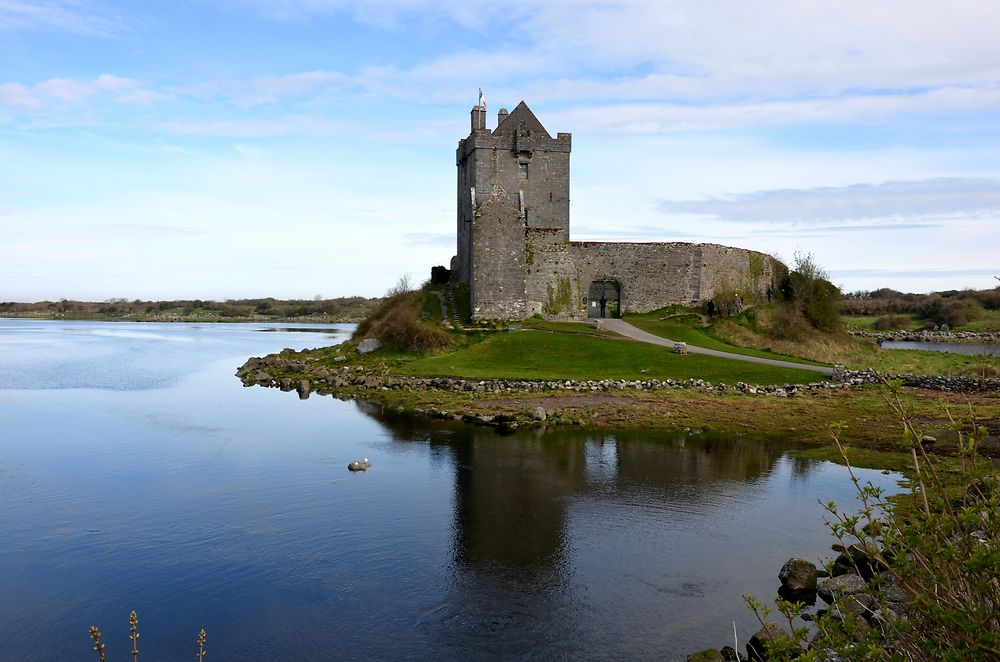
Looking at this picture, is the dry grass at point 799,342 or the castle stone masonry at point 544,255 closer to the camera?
the dry grass at point 799,342

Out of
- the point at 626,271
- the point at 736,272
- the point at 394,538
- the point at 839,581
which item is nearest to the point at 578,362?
the point at 626,271

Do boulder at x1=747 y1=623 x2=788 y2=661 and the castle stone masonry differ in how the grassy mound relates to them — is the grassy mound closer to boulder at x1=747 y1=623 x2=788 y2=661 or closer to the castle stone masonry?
the castle stone masonry

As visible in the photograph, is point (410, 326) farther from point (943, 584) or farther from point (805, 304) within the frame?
point (943, 584)

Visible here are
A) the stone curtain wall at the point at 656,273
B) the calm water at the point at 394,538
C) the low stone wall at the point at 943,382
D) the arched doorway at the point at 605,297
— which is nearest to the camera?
the calm water at the point at 394,538

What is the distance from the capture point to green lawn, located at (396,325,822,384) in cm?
3456

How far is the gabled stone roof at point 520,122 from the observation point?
49.4 m

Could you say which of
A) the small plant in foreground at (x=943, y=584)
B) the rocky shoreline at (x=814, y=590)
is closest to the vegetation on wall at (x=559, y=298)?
the rocky shoreline at (x=814, y=590)

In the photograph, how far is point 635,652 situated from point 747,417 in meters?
18.6

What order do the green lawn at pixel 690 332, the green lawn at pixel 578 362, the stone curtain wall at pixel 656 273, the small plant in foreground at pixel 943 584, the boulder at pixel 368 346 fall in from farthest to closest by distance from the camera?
the stone curtain wall at pixel 656 273 → the boulder at pixel 368 346 → the green lawn at pixel 690 332 → the green lawn at pixel 578 362 → the small plant in foreground at pixel 943 584

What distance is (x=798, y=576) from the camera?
1282cm

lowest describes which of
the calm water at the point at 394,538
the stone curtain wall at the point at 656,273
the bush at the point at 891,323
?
the calm water at the point at 394,538

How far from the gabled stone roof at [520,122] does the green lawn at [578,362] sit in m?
15.0

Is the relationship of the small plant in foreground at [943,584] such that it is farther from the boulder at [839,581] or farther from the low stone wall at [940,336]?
the low stone wall at [940,336]

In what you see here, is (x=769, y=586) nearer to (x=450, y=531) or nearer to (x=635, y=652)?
(x=635, y=652)
